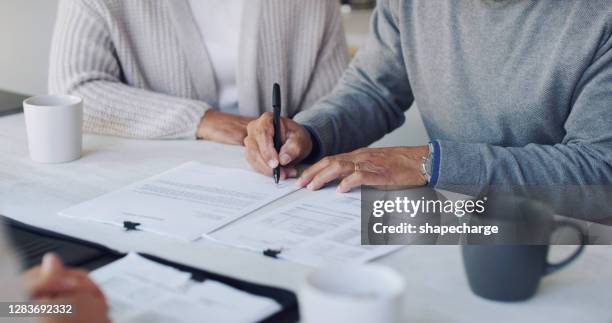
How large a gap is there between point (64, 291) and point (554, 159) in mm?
795

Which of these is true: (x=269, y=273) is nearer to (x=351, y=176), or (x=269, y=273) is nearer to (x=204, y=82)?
(x=351, y=176)

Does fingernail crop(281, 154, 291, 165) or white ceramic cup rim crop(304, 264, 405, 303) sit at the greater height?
white ceramic cup rim crop(304, 264, 405, 303)

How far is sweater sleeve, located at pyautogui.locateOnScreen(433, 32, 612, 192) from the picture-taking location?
1125 mm

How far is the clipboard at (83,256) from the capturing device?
2.42 feet

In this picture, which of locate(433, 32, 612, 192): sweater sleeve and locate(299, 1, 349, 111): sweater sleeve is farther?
locate(299, 1, 349, 111): sweater sleeve

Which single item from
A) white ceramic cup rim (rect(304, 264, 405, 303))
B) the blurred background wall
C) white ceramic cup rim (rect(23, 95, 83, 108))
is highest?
white ceramic cup rim (rect(304, 264, 405, 303))

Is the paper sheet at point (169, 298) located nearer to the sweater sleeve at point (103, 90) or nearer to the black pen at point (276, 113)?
the black pen at point (276, 113)

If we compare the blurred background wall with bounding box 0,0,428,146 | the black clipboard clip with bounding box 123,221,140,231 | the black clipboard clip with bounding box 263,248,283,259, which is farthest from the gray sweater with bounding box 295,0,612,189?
the blurred background wall with bounding box 0,0,428,146

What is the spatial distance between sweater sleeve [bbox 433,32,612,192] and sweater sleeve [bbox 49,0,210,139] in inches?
21.5

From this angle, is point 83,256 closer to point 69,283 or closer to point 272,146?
point 69,283

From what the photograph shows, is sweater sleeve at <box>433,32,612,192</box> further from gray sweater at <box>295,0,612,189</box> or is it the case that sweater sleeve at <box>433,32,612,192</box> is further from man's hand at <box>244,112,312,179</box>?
man's hand at <box>244,112,312,179</box>

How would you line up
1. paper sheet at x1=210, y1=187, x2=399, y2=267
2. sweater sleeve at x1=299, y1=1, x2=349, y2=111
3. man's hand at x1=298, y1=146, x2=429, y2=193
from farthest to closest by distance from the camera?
1. sweater sleeve at x1=299, y1=1, x2=349, y2=111
2. man's hand at x1=298, y1=146, x2=429, y2=193
3. paper sheet at x1=210, y1=187, x2=399, y2=267

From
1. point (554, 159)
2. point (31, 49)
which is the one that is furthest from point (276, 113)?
point (31, 49)

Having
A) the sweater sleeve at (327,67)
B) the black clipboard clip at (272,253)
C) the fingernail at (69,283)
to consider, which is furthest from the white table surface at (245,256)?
the sweater sleeve at (327,67)
